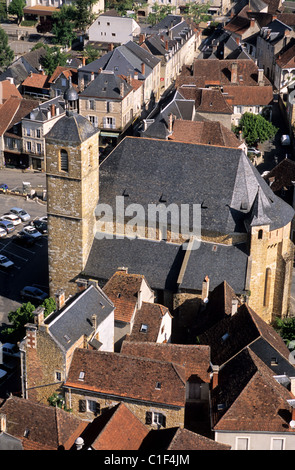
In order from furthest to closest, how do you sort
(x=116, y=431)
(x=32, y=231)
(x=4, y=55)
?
(x=4, y=55), (x=32, y=231), (x=116, y=431)

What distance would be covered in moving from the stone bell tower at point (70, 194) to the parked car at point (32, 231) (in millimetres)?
15508

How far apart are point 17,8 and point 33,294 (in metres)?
102

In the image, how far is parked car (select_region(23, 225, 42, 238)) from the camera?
76.7m

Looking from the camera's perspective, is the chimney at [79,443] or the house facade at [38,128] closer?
the chimney at [79,443]

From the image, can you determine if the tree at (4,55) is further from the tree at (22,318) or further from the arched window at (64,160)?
the tree at (22,318)

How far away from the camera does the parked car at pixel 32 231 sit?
76688mm

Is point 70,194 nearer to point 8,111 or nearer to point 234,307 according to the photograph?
point 234,307

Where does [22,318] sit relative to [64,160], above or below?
below

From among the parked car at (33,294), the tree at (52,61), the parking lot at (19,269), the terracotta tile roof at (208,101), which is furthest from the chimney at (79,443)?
the tree at (52,61)

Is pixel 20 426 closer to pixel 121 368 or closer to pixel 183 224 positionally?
pixel 121 368

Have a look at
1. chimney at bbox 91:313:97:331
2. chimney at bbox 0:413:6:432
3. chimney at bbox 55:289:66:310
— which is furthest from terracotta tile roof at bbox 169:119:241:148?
chimney at bbox 0:413:6:432

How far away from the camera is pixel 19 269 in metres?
70.9

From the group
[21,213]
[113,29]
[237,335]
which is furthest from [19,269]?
[113,29]

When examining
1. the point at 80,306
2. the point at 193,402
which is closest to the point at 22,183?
the point at 80,306
